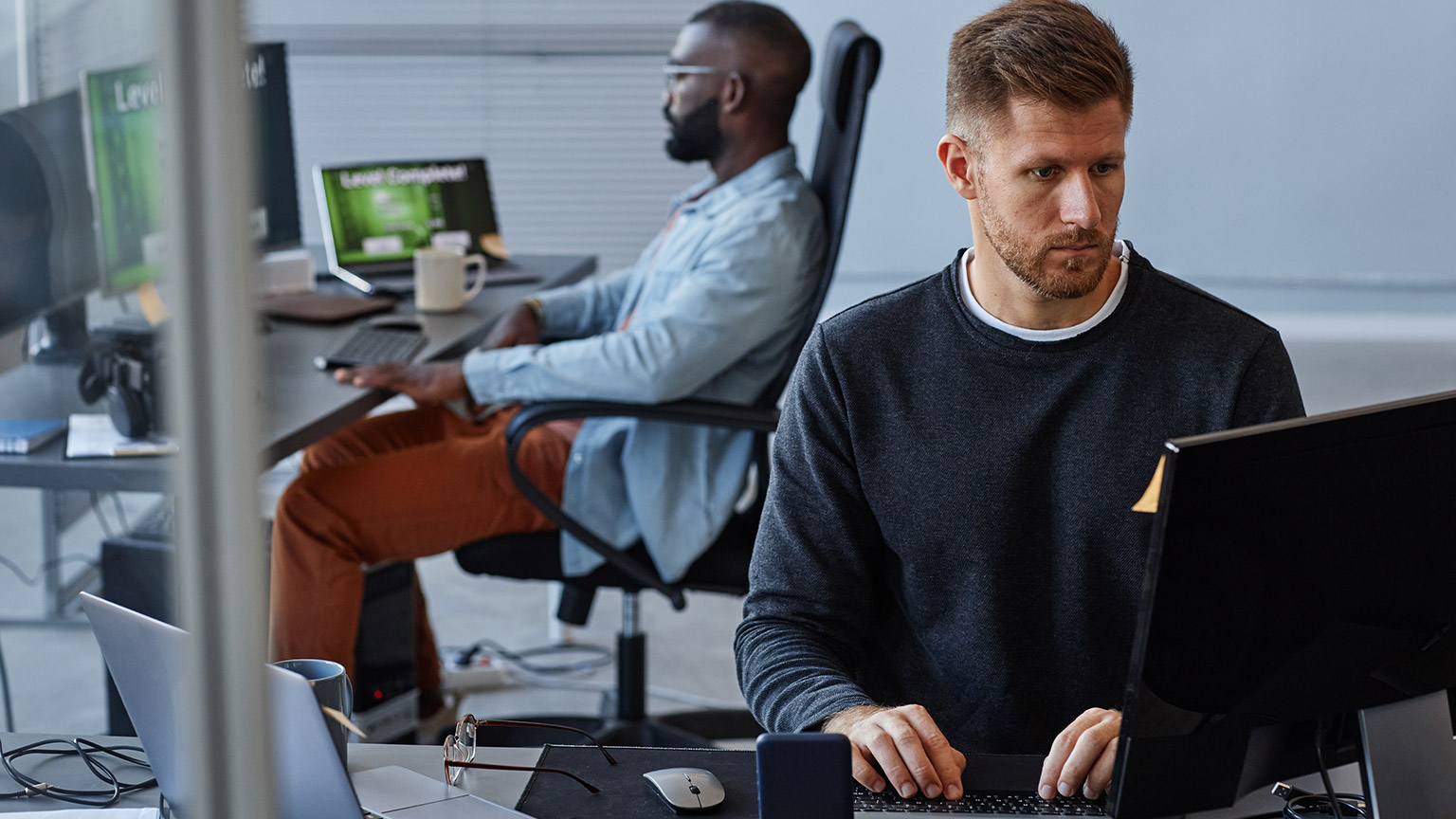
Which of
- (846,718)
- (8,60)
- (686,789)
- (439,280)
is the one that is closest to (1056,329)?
(846,718)

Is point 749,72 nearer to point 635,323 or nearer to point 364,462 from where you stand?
point 635,323

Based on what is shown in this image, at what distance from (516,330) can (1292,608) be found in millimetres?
1718

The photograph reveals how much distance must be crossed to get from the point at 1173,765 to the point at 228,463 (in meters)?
0.64

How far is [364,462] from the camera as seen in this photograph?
209 centimetres

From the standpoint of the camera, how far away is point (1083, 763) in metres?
1.00

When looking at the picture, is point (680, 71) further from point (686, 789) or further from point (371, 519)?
point (686, 789)

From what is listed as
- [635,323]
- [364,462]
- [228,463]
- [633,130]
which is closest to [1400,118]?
[633,130]

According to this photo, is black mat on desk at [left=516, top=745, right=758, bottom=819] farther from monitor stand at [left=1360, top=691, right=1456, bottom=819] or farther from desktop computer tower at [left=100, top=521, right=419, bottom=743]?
desktop computer tower at [left=100, top=521, right=419, bottom=743]

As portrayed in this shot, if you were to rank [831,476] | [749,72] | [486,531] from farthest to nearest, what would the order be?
[749,72]
[486,531]
[831,476]

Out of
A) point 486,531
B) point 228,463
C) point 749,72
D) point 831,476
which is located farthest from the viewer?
point 749,72

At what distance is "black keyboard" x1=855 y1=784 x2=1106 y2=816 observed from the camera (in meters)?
0.99

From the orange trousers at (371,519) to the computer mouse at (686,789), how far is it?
3.52 ft

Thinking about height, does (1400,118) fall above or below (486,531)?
above

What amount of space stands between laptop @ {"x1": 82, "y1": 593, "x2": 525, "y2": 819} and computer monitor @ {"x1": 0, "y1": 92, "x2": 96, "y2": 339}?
1.25 m
